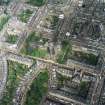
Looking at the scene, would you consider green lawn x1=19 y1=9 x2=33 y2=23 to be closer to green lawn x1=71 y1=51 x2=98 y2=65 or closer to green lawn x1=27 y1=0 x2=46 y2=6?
green lawn x1=27 y1=0 x2=46 y2=6

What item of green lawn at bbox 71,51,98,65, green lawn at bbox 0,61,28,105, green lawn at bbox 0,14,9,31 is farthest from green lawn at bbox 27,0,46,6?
green lawn at bbox 0,61,28,105

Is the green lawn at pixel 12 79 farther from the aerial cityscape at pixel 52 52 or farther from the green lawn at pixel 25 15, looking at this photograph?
the green lawn at pixel 25 15

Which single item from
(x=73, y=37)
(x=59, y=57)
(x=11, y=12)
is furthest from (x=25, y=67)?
(x=11, y=12)

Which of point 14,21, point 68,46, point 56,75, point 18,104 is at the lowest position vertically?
point 18,104

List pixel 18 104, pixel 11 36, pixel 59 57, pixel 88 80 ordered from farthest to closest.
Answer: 1. pixel 11 36
2. pixel 59 57
3. pixel 88 80
4. pixel 18 104

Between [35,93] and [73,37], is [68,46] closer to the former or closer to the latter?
[73,37]

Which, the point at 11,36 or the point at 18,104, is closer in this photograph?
the point at 18,104

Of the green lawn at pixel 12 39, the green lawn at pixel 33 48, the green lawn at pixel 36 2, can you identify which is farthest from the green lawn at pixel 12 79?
the green lawn at pixel 36 2
